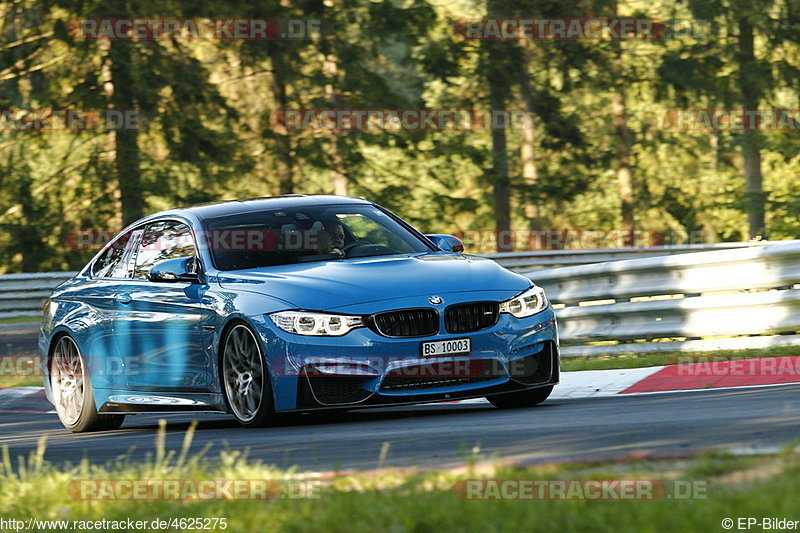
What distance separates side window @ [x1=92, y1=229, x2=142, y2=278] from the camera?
34.8 ft

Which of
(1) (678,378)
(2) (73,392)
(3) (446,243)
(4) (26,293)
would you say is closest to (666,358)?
(1) (678,378)

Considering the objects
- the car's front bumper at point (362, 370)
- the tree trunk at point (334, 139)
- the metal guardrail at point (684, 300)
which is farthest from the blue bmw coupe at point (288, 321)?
the tree trunk at point (334, 139)

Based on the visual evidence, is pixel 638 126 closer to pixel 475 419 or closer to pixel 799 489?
pixel 475 419

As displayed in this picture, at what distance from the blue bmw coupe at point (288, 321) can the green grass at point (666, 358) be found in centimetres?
223

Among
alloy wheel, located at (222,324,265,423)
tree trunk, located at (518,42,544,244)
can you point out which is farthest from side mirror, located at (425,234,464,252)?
tree trunk, located at (518,42,544,244)

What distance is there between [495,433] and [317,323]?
1657mm

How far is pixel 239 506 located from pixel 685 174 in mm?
35858

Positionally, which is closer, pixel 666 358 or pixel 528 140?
pixel 666 358

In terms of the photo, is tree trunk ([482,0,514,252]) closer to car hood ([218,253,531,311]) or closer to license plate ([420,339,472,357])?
car hood ([218,253,531,311])

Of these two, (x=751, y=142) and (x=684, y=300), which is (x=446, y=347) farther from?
(x=751, y=142)

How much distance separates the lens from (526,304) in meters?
9.02

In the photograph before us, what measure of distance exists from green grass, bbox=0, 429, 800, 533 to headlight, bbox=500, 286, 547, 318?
3031 mm

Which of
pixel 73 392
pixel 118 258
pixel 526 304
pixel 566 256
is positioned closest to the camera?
pixel 526 304

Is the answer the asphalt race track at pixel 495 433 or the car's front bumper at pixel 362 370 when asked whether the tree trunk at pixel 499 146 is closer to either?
the asphalt race track at pixel 495 433
